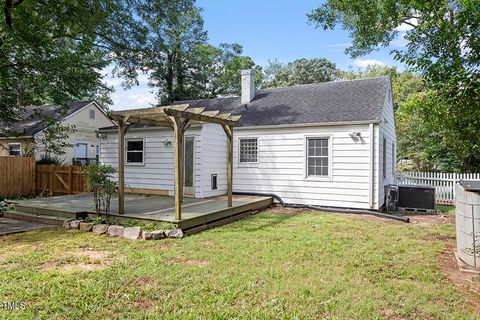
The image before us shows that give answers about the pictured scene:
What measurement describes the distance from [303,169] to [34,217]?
7.84 metres

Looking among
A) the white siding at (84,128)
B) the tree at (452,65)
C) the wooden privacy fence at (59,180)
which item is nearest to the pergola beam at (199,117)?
the tree at (452,65)

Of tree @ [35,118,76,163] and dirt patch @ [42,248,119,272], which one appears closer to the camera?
dirt patch @ [42,248,119,272]

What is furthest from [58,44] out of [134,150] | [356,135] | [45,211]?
[356,135]

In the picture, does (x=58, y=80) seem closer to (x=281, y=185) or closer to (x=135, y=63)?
(x=135, y=63)

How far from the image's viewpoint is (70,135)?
61.4 feet

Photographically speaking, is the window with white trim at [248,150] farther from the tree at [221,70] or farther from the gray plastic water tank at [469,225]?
the tree at [221,70]

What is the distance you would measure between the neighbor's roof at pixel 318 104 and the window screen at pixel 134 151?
3849 mm

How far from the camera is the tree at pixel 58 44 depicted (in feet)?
34.9

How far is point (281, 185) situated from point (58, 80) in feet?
32.7

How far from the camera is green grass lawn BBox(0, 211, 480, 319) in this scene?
3.36 m

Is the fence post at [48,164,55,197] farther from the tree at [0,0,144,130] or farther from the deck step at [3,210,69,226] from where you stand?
the deck step at [3,210,69,226]

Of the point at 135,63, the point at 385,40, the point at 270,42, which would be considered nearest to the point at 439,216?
the point at 385,40

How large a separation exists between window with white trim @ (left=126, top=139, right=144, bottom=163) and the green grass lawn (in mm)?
5375

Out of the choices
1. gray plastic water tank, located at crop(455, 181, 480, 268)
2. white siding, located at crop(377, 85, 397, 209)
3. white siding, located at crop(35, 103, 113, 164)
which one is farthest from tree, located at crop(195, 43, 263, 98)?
gray plastic water tank, located at crop(455, 181, 480, 268)
